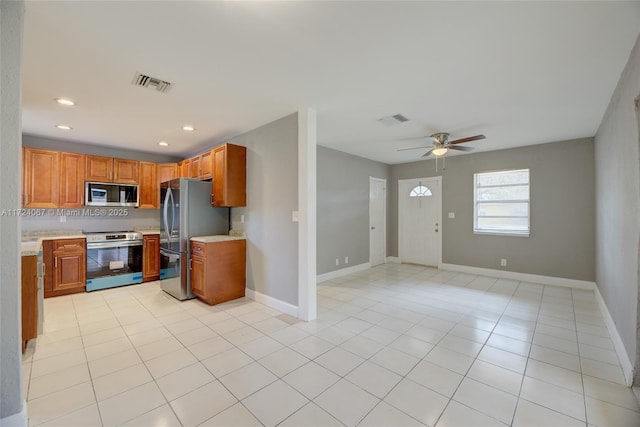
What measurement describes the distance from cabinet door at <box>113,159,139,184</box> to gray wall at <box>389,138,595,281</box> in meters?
6.40

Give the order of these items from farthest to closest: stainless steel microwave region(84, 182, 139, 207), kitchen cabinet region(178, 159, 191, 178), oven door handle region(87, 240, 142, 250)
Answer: kitchen cabinet region(178, 159, 191, 178) → stainless steel microwave region(84, 182, 139, 207) → oven door handle region(87, 240, 142, 250)

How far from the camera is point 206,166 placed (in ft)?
14.4

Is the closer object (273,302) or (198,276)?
(273,302)

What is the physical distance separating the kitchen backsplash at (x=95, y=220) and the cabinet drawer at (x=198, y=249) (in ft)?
7.75

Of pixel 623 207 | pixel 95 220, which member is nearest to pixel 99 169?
pixel 95 220

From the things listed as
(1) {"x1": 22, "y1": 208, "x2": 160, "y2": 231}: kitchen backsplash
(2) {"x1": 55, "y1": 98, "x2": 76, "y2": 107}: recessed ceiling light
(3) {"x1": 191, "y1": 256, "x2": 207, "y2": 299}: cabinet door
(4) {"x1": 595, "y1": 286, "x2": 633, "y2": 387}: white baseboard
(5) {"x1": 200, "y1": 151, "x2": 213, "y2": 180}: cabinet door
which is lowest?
(4) {"x1": 595, "y1": 286, "x2": 633, "y2": 387}: white baseboard

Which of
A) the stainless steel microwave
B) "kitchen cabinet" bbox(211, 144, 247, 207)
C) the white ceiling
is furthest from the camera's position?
the stainless steel microwave


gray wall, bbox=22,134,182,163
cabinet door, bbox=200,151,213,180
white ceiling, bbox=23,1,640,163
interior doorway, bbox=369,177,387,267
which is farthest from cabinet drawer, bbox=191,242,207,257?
interior doorway, bbox=369,177,387,267

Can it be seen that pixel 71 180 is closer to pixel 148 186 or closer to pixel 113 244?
pixel 148 186

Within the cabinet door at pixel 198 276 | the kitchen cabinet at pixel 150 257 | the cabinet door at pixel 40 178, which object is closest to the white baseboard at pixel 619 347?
the cabinet door at pixel 198 276

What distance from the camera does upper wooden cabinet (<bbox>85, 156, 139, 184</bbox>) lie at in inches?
185

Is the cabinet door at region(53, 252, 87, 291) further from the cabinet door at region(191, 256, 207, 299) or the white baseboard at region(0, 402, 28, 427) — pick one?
the white baseboard at region(0, 402, 28, 427)

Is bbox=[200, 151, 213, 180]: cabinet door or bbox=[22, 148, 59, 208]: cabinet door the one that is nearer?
bbox=[22, 148, 59, 208]: cabinet door

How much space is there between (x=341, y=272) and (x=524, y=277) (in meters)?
3.42
